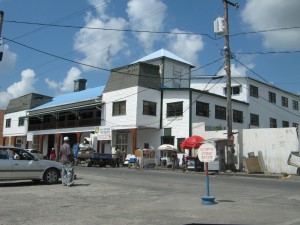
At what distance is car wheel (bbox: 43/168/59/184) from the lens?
15.7m

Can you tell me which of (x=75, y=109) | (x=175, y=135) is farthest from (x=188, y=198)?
(x=75, y=109)

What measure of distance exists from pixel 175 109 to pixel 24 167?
24.5 meters

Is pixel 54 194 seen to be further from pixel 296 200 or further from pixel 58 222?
pixel 296 200

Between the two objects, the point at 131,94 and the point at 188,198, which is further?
the point at 131,94

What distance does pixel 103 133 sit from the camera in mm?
40031

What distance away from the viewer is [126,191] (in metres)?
13.9

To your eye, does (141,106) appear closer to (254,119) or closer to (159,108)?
(159,108)

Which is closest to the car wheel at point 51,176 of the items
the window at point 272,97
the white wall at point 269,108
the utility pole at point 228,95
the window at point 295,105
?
the utility pole at point 228,95

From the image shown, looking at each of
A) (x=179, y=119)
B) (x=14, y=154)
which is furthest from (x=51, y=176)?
(x=179, y=119)

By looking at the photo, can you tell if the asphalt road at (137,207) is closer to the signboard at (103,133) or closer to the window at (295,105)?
the signboard at (103,133)

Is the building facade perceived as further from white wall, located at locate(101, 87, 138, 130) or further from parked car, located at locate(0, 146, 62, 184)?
parked car, located at locate(0, 146, 62, 184)

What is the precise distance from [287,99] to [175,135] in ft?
73.2

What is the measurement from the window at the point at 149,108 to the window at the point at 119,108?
2.23 m

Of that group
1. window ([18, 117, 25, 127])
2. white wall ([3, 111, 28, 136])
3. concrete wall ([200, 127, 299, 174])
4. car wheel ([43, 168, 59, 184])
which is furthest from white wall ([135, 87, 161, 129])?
window ([18, 117, 25, 127])
